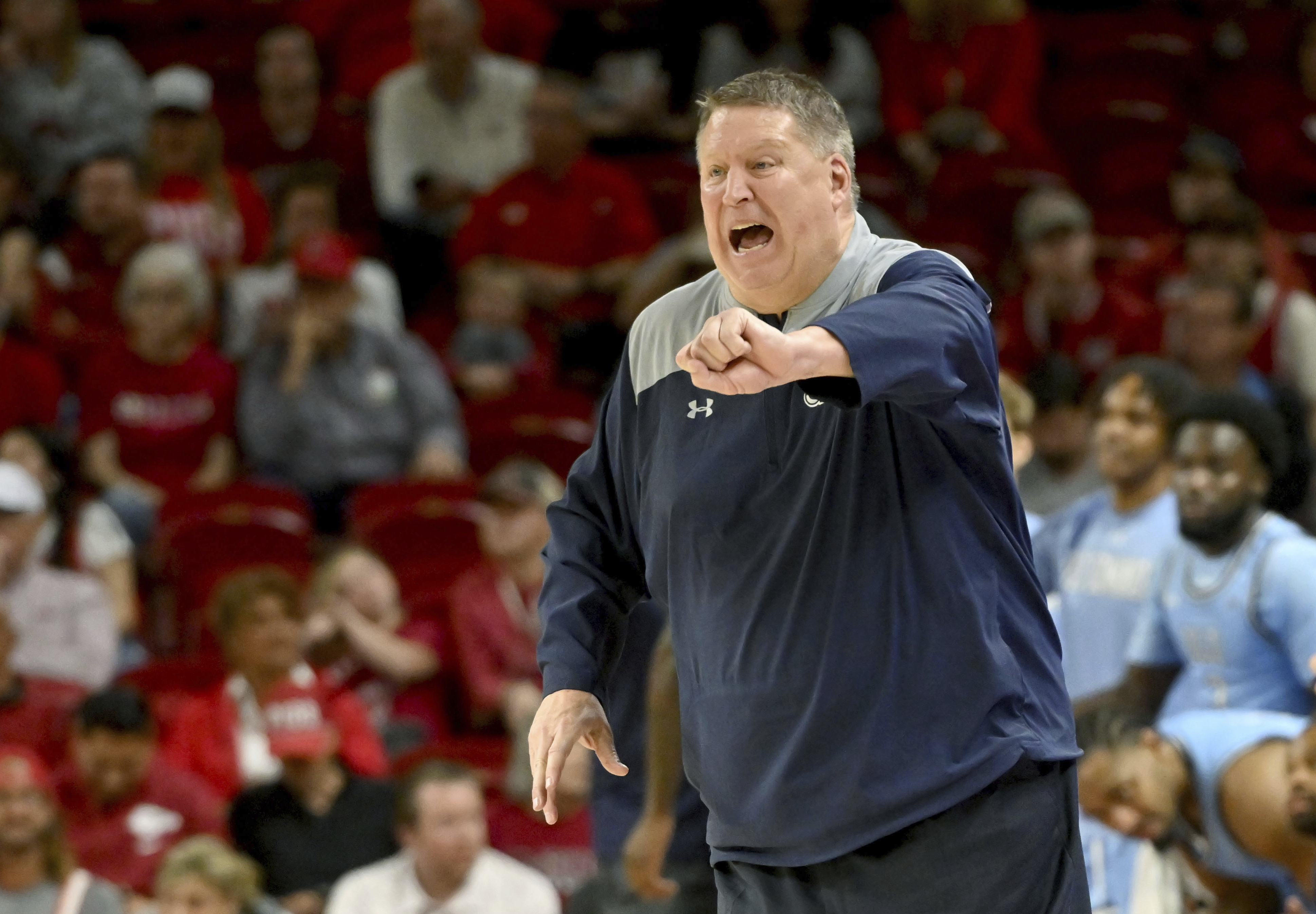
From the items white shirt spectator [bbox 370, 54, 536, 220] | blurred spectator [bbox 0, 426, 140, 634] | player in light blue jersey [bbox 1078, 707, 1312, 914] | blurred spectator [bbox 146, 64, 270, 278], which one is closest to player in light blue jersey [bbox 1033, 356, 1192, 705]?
player in light blue jersey [bbox 1078, 707, 1312, 914]

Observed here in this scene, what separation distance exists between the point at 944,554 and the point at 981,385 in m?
0.23

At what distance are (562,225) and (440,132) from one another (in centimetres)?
96

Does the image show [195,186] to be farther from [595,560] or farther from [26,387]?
[595,560]

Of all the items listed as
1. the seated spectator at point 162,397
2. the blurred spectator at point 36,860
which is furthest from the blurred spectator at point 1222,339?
the blurred spectator at point 36,860

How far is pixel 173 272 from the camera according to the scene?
7664 millimetres

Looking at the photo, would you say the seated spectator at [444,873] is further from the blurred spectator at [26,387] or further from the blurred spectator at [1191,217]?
the blurred spectator at [1191,217]

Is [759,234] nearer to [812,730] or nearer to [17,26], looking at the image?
[812,730]

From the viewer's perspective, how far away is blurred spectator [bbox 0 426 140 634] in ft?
22.8

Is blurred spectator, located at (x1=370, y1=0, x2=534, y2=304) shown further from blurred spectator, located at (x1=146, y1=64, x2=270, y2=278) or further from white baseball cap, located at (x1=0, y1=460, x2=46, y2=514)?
white baseball cap, located at (x1=0, y1=460, x2=46, y2=514)

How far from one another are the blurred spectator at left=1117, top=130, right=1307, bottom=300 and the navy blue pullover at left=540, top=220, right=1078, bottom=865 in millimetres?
5831

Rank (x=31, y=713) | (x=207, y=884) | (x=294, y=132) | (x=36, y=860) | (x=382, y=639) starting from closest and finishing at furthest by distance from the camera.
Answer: (x=207, y=884)
(x=36, y=860)
(x=31, y=713)
(x=382, y=639)
(x=294, y=132)

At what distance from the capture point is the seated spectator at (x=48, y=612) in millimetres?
6504

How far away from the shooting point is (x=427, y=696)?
648 centimetres

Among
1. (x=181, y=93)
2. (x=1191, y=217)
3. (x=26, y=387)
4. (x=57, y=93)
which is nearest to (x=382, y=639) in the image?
(x=26, y=387)
